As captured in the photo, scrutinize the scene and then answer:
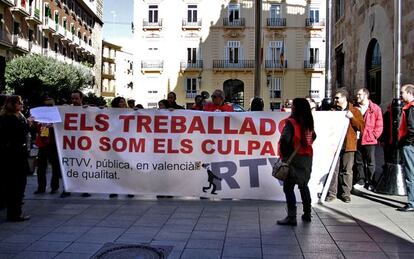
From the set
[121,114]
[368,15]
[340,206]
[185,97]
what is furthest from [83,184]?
[185,97]

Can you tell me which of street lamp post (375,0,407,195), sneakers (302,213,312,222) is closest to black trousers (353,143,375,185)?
street lamp post (375,0,407,195)

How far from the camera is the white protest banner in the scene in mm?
8234

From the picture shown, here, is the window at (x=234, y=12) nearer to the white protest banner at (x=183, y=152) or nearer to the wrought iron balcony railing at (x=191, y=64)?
the wrought iron balcony railing at (x=191, y=64)

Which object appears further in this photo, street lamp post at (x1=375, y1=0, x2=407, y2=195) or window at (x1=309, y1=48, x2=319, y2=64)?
window at (x1=309, y1=48, x2=319, y2=64)

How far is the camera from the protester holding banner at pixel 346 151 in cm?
816

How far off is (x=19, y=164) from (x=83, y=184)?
167 cm

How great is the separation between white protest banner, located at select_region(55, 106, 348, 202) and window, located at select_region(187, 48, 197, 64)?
42.7 meters

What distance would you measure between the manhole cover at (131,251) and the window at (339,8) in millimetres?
19223

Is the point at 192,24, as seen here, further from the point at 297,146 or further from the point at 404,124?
the point at 297,146

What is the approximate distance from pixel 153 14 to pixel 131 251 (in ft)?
156

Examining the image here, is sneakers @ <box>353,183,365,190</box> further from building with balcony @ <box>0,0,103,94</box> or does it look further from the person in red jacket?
building with balcony @ <box>0,0,103,94</box>

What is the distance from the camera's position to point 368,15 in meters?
17.8

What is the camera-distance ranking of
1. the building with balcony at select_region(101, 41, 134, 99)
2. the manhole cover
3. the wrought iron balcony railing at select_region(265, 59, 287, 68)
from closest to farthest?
the manhole cover, the wrought iron balcony railing at select_region(265, 59, 287, 68), the building with balcony at select_region(101, 41, 134, 99)

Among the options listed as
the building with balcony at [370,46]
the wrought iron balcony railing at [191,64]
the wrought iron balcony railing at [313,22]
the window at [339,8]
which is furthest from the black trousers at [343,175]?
the wrought iron balcony railing at [313,22]
